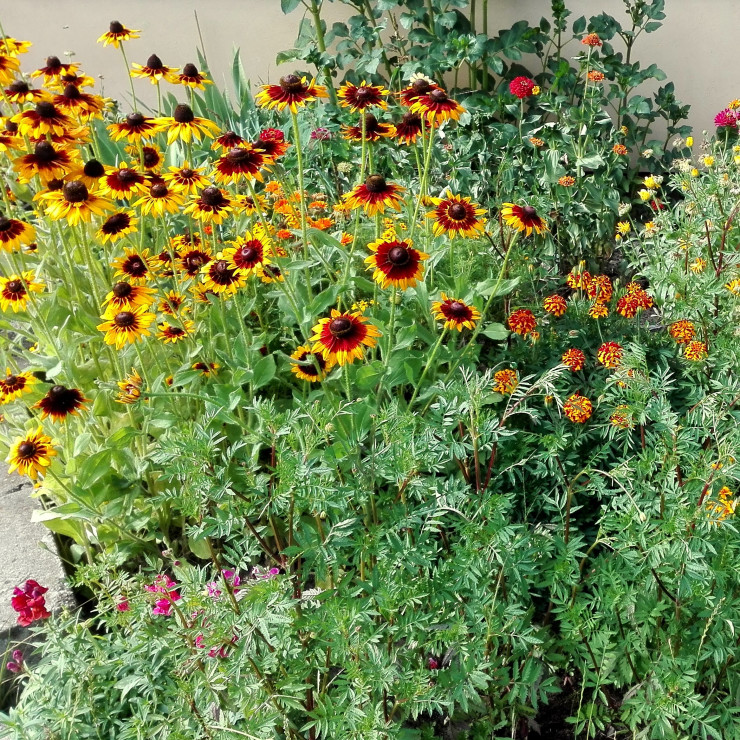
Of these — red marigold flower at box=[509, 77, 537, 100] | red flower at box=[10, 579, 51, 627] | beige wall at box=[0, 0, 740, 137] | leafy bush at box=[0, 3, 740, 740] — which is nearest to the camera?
leafy bush at box=[0, 3, 740, 740]

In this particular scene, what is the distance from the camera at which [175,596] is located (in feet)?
5.08

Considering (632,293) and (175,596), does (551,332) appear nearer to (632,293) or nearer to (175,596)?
(632,293)

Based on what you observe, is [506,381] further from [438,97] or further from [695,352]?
[438,97]

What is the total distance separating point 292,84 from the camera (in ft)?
5.82

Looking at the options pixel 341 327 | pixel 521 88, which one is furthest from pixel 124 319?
pixel 521 88

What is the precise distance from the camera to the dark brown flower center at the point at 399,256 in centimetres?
155

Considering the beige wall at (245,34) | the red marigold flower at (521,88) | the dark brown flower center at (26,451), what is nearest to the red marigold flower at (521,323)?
the dark brown flower center at (26,451)

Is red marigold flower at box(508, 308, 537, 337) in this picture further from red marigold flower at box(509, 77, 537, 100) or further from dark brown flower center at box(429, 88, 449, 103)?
red marigold flower at box(509, 77, 537, 100)

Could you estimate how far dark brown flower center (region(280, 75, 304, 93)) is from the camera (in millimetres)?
1771

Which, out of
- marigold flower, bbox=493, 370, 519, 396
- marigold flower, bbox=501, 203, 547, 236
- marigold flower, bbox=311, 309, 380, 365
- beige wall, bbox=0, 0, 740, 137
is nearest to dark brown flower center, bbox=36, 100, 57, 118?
marigold flower, bbox=311, 309, 380, 365

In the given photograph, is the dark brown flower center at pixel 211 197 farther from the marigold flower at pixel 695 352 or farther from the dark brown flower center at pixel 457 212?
the marigold flower at pixel 695 352

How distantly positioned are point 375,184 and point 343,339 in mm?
395

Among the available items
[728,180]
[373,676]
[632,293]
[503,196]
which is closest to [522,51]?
[503,196]

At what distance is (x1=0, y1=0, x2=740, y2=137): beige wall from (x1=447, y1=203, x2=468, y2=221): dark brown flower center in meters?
2.69
